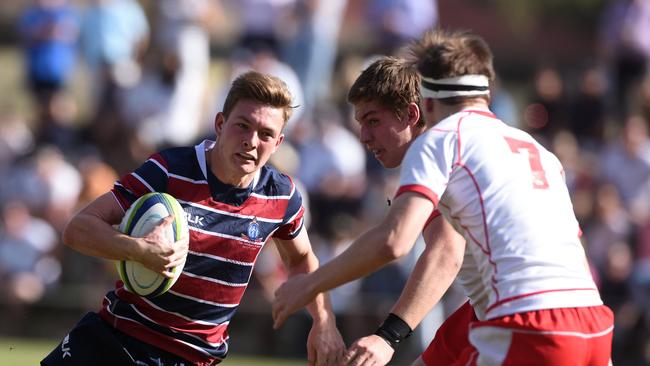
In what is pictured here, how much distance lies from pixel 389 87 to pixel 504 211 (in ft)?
3.61

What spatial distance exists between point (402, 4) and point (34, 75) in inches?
194

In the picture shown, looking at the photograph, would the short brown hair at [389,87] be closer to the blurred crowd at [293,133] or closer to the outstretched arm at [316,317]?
the outstretched arm at [316,317]

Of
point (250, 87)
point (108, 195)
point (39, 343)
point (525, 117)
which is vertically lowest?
point (39, 343)

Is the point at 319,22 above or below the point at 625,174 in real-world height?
above

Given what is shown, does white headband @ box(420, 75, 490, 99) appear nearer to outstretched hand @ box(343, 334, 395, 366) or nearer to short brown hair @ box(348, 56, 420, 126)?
short brown hair @ box(348, 56, 420, 126)

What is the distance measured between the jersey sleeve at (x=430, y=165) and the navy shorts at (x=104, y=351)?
1.65m

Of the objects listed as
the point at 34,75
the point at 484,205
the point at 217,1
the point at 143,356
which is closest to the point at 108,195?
the point at 143,356

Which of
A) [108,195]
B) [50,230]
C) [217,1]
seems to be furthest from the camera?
[217,1]

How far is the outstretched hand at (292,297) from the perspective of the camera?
466 centimetres

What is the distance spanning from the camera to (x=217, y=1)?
877 inches

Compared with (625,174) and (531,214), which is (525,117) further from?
Answer: (531,214)

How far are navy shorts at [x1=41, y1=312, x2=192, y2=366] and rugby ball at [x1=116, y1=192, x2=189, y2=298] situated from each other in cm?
34

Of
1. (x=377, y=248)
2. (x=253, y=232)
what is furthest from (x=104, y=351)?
(x=377, y=248)

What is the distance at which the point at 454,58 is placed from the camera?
4.95 meters
